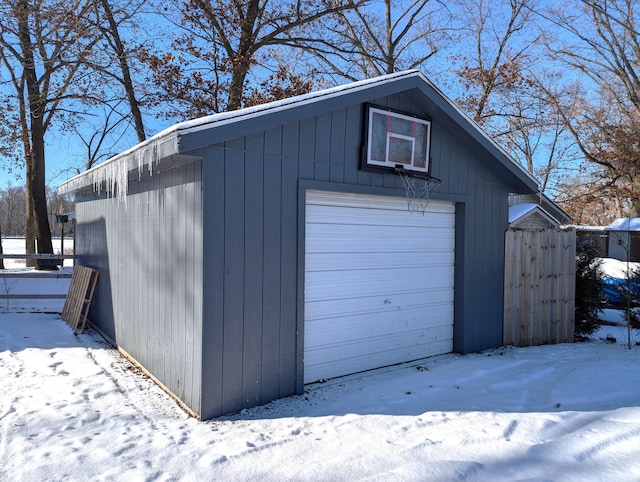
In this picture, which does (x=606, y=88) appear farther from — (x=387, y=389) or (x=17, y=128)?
(x=17, y=128)

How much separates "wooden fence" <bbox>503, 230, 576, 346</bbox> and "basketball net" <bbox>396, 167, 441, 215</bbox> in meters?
1.69

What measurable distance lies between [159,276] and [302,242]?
1.51 metres

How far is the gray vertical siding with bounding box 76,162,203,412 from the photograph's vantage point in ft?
11.9

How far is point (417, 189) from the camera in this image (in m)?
5.13

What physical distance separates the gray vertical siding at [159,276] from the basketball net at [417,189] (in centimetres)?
247

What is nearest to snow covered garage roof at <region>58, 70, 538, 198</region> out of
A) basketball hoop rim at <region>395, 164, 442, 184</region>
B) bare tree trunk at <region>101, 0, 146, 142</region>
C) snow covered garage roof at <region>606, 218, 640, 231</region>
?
basketball hoop rim at <region>395, 164, 442, 184</region>

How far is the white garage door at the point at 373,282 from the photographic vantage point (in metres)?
4.38

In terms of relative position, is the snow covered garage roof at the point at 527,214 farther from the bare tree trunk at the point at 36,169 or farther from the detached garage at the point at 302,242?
the bare tree trunk at the point at 36,169

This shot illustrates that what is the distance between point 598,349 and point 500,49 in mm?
16605

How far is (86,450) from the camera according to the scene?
2.92 meters

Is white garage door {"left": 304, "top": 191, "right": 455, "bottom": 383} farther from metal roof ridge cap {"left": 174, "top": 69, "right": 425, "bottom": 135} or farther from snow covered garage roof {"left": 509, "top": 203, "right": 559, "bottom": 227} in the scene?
snow covered garage roof {"left": 509, "top": 203, "right": 559, "bottom": 227}

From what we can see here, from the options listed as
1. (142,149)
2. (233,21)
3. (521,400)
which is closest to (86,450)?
(142,149)

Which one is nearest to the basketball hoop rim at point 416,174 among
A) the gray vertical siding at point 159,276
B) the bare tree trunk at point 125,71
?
the gray vertical siding at point 159,276

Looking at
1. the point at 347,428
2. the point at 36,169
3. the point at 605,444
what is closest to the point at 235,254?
the point at 347,428
